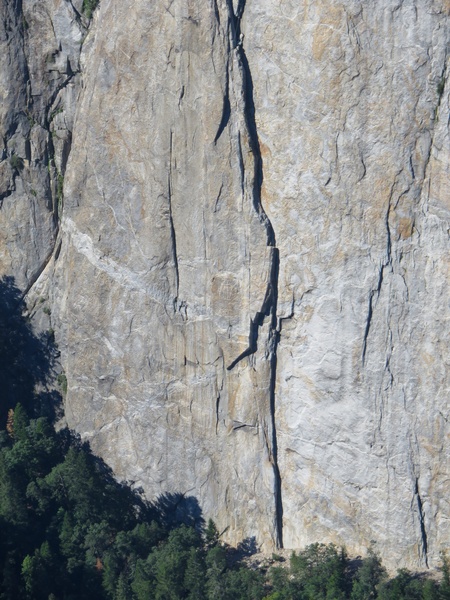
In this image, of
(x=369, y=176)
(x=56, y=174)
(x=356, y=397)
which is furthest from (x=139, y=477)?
(x=369, y=176)

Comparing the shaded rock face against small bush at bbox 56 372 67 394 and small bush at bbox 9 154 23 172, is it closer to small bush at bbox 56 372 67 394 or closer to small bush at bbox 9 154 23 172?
small bush at bbox 9 154 23 172

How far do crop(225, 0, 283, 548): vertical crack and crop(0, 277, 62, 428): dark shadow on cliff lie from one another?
7955 mm

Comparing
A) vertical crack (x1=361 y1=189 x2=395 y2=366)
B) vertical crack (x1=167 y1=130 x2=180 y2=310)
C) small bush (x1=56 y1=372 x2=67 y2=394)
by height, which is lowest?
vertical crack (x1=361 y1=189 x2=395 y2=366)

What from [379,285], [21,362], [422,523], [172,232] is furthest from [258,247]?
[21,362]

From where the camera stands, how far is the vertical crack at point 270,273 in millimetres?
25375

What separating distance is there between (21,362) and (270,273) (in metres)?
11.2

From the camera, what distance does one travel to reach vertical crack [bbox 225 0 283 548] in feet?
83.3

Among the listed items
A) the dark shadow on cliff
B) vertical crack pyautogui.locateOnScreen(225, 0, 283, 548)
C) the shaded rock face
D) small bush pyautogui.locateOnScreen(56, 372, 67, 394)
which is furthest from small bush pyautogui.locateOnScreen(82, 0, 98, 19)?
small bush pyautogui.locateOnScreen(56, 372, 67, 394)

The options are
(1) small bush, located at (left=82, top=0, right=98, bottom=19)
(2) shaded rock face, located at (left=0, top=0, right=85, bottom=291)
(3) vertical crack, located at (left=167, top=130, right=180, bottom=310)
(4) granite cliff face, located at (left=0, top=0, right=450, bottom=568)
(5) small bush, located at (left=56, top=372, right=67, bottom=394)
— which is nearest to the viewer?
(4) granite cliff face, located at (left=0, top=0, right=450, bottom=568)

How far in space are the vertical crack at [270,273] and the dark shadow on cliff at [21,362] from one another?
7.95 metres

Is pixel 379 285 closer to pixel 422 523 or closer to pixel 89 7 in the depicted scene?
pixel 422 523

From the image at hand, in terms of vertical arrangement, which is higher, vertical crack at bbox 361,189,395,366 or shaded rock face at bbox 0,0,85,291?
shaded rock face at bbox 0,0,85,291

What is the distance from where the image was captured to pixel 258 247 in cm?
2648

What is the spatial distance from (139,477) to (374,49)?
16.0m
